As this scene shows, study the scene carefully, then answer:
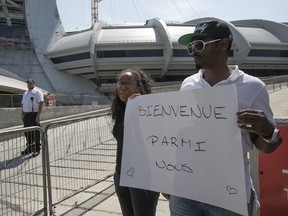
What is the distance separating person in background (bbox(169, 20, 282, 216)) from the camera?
1.94 metres

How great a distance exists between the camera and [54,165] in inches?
233

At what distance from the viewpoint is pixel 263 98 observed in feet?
6.71

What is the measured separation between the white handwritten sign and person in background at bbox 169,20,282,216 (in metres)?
0.07

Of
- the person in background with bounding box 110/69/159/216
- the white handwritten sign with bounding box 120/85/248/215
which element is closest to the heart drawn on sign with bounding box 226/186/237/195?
the white handwritten sign with bounding box 120/85/248/215

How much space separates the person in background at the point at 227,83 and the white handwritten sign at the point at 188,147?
0.22 ft

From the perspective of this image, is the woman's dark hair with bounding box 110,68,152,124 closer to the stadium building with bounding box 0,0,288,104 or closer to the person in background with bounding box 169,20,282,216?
the person in background with bounding box 169,20,282,216

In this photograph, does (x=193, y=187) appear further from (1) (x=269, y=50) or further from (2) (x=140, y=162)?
(1) (x=269, y=50)

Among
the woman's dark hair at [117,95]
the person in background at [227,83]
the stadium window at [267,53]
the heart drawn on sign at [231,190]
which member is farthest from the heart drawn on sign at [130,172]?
the stadium window at [267,53]

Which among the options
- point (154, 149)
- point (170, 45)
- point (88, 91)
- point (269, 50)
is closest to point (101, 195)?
point (154, 149)

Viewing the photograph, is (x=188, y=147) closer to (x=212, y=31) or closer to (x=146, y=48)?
(x=212, y=31)

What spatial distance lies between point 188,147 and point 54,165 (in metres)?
4.05

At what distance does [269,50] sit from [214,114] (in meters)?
71.6

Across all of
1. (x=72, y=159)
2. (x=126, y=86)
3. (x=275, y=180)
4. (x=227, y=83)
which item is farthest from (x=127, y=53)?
(x=227, y=83)

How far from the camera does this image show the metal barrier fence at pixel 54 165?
4578mm
